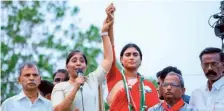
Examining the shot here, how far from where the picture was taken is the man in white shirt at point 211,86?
5193mm

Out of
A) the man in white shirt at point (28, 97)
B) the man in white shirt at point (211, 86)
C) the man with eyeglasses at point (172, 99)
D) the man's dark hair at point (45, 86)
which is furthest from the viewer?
the man's dark hair at point (45, 86)

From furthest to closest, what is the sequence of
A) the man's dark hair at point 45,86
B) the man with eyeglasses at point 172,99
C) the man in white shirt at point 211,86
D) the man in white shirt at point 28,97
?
1. the man's dark hair at point 45,86
2. the man in white shirt at point 28,97
3. the man in white shirt at point 211,86
4. the man with eyeglasses at point 172,99

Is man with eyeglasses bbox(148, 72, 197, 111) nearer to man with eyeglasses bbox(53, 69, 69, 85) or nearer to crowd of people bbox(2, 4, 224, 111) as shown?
crowd of people bbox(2, 4, 224, 111)

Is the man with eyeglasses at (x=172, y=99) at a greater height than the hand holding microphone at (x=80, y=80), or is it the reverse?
the hand holding microphone at (x=80, y=80)

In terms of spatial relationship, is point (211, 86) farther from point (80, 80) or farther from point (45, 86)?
point (45, 86)

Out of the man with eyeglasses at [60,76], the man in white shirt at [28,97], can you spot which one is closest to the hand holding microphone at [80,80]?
the man in white shirt at [28,97]

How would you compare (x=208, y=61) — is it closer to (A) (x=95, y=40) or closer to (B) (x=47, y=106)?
(B) (x=47, y=106)

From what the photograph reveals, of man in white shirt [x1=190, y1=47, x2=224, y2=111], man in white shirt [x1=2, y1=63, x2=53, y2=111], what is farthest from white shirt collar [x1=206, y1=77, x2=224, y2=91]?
man in white shirt [x1=2, y1=63, x2=53, y2=111]

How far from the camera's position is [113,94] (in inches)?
219

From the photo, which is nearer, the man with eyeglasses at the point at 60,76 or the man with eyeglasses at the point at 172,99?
the man with eyeglasses at the point at 172,99

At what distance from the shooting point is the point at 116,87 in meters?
5.59

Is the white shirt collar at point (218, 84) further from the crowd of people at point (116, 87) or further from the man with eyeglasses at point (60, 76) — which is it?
the man with eyeglasses at point (60, 76)

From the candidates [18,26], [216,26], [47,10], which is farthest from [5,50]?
[216,26]

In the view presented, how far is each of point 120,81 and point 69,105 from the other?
710 mm
